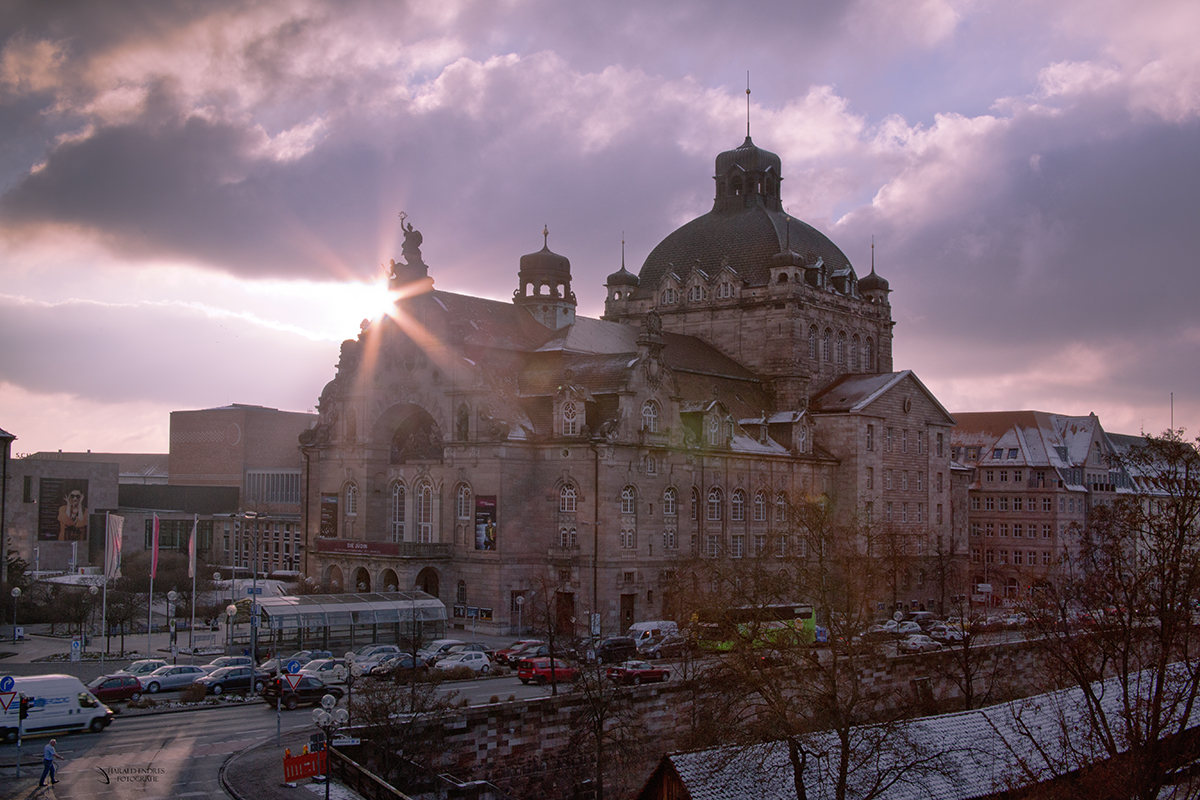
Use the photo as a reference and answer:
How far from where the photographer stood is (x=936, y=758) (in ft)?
121

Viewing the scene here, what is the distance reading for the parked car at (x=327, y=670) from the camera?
190 ft

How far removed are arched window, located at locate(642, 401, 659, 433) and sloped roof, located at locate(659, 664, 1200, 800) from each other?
3740 centimetres

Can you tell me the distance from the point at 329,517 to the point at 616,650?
3484 centimetres

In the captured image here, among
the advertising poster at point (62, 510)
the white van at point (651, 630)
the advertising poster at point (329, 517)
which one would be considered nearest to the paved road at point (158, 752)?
the white van at point (651, 630)

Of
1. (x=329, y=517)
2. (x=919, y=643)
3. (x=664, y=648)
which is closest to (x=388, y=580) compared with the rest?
(x=329, y=517)

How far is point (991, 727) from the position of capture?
1722 inches

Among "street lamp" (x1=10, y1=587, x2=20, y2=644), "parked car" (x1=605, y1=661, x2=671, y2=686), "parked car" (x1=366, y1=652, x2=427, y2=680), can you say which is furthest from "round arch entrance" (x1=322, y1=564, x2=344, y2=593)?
"parked car" (x1=605, y1=661, x2=671, y2=686)

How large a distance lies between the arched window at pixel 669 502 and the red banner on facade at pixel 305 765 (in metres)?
45.4

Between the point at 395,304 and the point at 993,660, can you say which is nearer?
the point at 993,660

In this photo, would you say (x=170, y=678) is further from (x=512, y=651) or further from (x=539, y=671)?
(x=539, y=671)

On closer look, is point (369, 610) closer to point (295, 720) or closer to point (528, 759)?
point (295, 720)

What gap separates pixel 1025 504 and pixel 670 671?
71.6 meters

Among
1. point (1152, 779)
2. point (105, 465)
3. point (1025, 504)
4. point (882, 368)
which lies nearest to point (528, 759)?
point (1152, 779)

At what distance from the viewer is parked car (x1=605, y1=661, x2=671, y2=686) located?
55.6m
